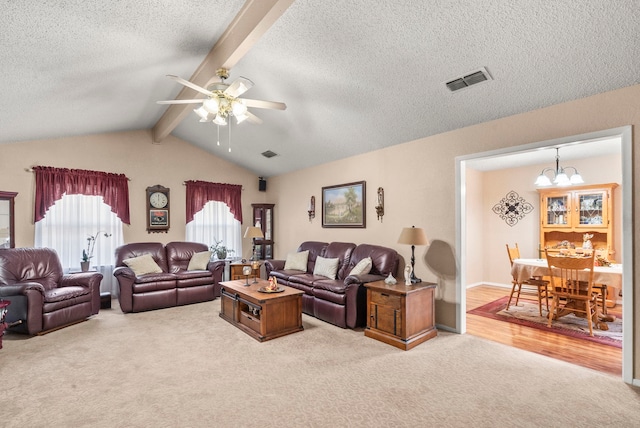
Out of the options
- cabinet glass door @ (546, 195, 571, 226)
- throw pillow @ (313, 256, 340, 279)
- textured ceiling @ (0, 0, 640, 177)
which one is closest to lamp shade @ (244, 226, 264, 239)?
throw pillow @ (313, 256, 340, 279)

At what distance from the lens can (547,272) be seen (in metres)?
4.48

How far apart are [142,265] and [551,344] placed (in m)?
5.75

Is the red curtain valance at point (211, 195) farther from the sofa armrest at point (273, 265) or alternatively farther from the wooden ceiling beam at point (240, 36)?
the wooden ceiling beam at point (240, 36)

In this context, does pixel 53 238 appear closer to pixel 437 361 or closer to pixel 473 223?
pixel 437 361

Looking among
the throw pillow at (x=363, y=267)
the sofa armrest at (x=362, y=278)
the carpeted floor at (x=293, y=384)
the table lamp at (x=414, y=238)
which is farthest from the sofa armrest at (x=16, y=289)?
the table lamp at (x=414, y=238)

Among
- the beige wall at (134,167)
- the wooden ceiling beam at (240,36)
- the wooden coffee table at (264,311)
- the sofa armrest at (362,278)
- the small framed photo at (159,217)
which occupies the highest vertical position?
the wooden ceiling beam at (240,36)

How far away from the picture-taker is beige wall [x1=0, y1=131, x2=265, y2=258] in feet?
16.3

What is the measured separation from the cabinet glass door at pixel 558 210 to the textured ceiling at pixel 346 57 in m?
3.65

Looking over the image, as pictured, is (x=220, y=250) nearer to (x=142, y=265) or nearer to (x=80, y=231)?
(x=142, y=265)

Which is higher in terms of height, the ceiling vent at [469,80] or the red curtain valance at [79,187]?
the ceiling vent at [469,80]

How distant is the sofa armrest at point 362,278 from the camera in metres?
4.04

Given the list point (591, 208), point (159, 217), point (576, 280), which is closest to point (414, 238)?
point (576, 280)

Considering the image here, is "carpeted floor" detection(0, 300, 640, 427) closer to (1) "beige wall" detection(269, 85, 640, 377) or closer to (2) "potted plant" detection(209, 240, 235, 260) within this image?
(1) "beige wall" detection(269, 85, 640, 377)

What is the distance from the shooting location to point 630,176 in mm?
2732
